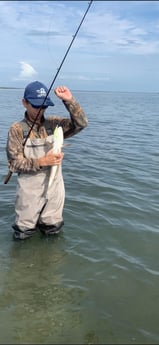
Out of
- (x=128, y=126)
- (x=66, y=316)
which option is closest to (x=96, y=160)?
(x=66, y=316)

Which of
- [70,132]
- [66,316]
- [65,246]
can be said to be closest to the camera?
[66,316]

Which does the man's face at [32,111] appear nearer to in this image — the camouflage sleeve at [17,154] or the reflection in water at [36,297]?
→ the camouflage sleeve at [17,154]

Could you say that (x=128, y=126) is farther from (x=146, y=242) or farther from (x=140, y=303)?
(x=140, y=303)

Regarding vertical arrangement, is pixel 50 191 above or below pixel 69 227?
above

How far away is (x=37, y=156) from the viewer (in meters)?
6.29

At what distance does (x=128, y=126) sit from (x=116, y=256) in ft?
62.2

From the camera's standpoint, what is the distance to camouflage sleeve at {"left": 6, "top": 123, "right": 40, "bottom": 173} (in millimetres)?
6066

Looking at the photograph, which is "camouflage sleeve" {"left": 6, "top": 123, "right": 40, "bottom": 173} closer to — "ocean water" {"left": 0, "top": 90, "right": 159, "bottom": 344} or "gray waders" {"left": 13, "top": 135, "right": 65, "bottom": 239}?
"gray waders" {"left": 13, "top": 135, "right": 65, "bottom": 239}

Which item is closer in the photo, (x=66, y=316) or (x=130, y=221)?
(x=66, y=316)

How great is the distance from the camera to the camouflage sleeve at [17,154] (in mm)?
6066

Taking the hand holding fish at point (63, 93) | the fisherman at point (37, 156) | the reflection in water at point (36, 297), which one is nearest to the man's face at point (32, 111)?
the fisherman at point (37, 156)

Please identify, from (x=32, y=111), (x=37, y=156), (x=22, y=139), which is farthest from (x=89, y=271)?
(x=32, y=111)

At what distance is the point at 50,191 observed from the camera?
21.3 ft

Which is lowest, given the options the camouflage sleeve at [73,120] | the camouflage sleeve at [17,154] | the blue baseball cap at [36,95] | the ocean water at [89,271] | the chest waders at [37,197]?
the ocean water at [89,271]
